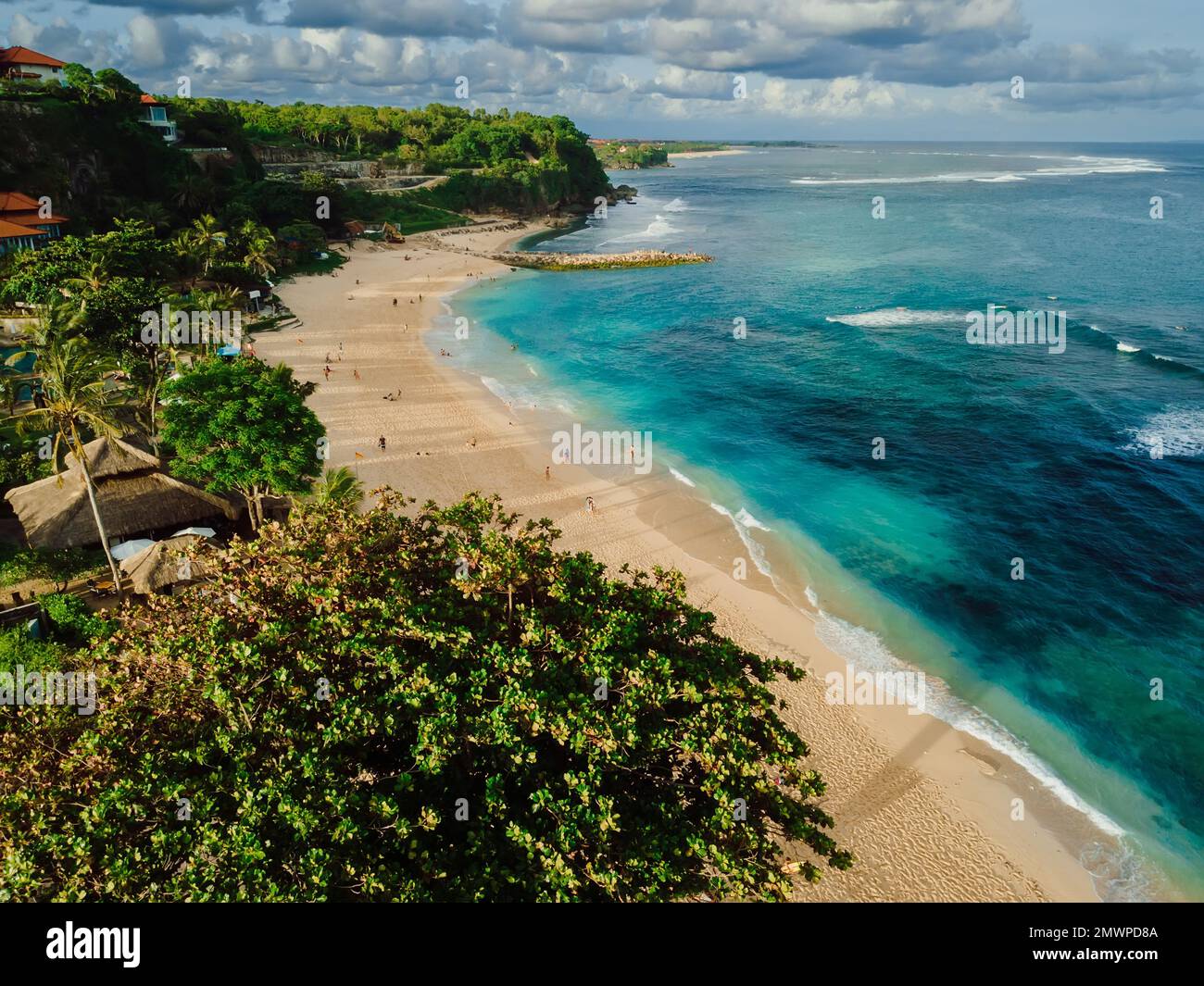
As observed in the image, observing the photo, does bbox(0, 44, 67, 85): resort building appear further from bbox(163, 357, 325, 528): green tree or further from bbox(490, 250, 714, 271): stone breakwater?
bbox(163, 357, 325, 528): green tree

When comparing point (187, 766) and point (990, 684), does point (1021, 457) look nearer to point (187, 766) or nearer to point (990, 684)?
point (990, 684)

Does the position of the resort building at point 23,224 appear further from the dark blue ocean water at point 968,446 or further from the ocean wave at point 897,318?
the ocean wave at point 897,318

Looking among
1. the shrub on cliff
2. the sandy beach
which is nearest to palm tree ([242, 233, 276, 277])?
the sandy beach

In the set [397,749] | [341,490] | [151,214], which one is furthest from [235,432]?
[151,214]

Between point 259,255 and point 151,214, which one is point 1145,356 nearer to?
point 259,255
